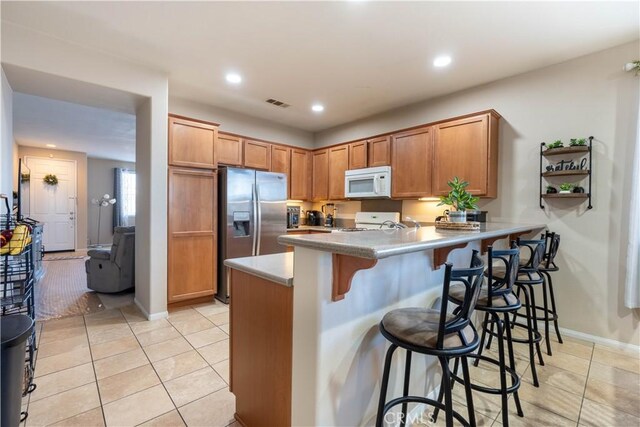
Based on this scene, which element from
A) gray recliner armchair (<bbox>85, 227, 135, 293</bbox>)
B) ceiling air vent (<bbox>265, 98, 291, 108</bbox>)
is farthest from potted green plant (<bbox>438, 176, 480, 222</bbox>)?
gray recliner armchair (<bbox>85, 227, 135, 293</bbox>)

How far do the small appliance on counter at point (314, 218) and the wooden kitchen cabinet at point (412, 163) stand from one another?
5.93 feet

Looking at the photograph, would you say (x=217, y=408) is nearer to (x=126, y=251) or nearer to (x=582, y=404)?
(x=582, y=404)

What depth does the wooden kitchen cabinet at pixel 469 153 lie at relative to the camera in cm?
319

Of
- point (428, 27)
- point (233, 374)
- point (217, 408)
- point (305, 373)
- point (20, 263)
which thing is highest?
point (428, 27)

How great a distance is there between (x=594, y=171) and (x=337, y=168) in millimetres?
3195

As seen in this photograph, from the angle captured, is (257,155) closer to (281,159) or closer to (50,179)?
(281,159)

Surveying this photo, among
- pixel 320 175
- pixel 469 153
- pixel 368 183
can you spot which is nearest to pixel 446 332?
pixel 469 153

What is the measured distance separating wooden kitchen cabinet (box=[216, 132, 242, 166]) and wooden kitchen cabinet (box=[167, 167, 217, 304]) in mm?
526

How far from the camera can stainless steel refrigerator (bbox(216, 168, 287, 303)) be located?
3.82 meters

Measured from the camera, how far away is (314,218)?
18.3 feet

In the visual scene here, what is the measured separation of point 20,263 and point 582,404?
4038 millimetres

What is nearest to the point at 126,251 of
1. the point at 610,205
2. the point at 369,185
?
the point at 369,185

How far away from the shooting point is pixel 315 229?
4789 mm

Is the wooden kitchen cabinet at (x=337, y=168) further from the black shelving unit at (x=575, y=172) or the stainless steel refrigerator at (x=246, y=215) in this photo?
the black shelving unit at (x=575, y=172)
